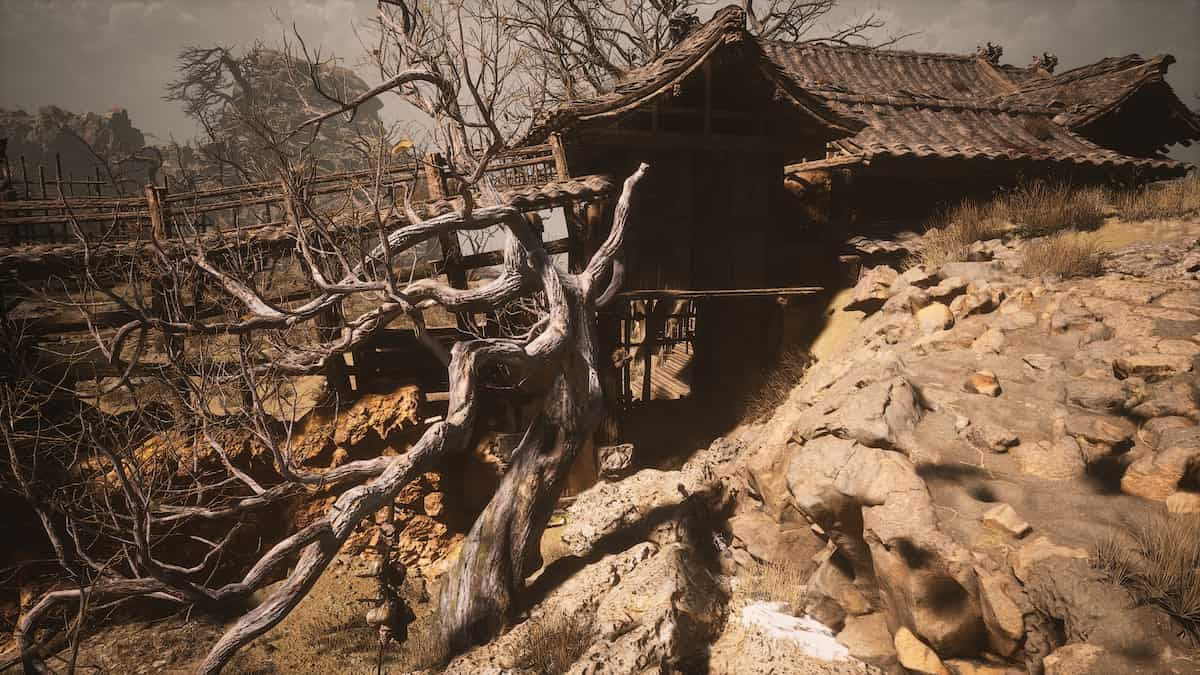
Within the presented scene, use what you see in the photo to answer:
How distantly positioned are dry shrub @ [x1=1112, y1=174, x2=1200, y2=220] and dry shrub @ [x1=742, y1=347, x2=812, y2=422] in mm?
5749

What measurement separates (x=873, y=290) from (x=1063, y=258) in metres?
2.51

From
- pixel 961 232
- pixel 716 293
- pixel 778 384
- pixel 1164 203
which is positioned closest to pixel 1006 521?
pixel 778 384

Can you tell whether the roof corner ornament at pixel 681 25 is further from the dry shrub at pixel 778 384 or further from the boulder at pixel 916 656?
the boulder at pixel 916 656

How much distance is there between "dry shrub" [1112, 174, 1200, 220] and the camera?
27.0ft

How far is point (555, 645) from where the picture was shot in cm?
536

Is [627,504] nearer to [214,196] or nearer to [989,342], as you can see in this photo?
[989,342]

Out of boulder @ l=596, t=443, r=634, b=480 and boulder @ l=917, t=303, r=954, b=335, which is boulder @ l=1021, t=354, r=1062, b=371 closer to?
boulder @ l=917, t=303, r=954, b=335

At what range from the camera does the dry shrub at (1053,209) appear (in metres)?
8.74

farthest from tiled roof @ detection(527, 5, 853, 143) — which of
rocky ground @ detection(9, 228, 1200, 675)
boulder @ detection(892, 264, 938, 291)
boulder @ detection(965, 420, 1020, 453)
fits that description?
boulder @ detection(965, 420, 1020, 453)

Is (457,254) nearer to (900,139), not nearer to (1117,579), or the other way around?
(1117,579)

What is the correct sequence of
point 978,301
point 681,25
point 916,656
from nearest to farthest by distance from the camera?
1. point 916,656
2. point 978,301
3. point 681,25

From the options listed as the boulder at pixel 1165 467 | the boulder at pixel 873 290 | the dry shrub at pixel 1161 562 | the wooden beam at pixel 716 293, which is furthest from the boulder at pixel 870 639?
the boulder at pixel 873 290

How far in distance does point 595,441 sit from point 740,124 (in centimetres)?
664

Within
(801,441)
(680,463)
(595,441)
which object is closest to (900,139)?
(801,441)
